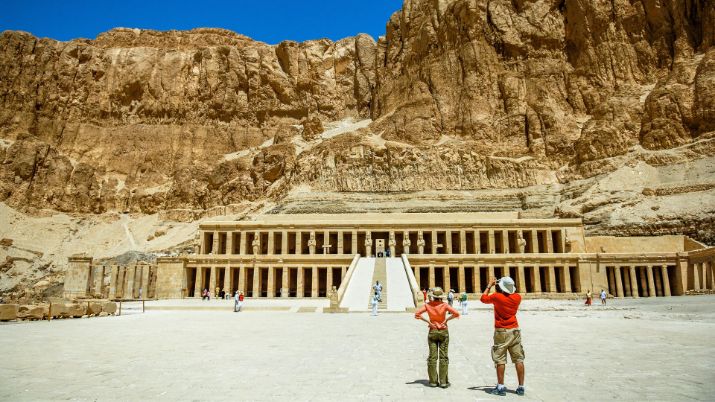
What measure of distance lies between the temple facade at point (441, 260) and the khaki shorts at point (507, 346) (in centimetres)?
2925

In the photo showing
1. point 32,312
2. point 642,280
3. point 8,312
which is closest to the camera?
point 8,312

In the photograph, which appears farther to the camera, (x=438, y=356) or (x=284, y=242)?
(x=284, y=242)

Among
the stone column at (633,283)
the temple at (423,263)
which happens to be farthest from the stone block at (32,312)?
the stone column at (633,283)

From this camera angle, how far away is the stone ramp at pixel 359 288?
105 feet

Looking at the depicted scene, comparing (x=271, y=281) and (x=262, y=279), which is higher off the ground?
(x=262, y=279)

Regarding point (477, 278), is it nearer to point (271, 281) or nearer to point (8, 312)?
point (271, 281)

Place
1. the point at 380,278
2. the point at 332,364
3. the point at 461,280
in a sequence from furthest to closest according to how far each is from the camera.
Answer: the point at 461,280, the point at 380,278, the point at 332,364

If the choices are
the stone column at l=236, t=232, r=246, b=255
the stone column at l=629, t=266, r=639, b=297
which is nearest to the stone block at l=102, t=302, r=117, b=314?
the stone column at l=236, t=232, r=246, b=255

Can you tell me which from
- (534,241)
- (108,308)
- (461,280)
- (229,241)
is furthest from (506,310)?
(229,241)

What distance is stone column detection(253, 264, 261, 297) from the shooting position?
47500 mm

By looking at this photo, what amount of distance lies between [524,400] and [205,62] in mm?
121568

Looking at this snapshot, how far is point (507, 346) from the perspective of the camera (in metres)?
8.59

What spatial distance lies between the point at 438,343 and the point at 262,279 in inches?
1745

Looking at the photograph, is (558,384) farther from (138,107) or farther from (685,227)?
(138,107)
